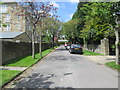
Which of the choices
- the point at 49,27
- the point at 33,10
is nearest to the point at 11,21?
the point at 33,10

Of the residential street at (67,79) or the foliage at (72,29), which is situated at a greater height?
the foliage at (72,29)

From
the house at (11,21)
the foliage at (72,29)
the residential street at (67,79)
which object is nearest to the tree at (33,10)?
the house at (11,21)

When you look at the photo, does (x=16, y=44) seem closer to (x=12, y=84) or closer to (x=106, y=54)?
(x=12, y=84)

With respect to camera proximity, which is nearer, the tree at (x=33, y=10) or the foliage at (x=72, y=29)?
the tree at (x=33, y=10)

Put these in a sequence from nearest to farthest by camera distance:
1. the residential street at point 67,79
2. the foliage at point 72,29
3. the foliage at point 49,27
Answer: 1. the residential street at point 67,79
2. the foliage at point 49,27
3. the foliage at point 72,29

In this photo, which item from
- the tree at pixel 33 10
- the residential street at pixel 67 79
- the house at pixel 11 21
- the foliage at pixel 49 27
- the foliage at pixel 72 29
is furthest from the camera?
the foliage at pixel 72 29

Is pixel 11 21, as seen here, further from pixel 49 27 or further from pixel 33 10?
pixel 49 27

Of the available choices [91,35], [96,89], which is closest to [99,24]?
[96,89]

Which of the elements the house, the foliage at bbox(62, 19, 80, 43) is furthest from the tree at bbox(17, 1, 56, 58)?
the foliage at bbox(62, 19, 80, 43)

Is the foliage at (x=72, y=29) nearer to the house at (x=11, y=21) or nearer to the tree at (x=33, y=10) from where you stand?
the house at (x=11, y=21)

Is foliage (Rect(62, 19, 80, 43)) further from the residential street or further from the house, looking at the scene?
the residential street

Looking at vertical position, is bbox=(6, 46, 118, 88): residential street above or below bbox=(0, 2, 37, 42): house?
below

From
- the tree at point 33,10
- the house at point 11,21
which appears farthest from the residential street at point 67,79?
the tree at point 33,10

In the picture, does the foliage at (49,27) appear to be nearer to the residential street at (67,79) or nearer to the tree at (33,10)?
the tree at (33,10)
